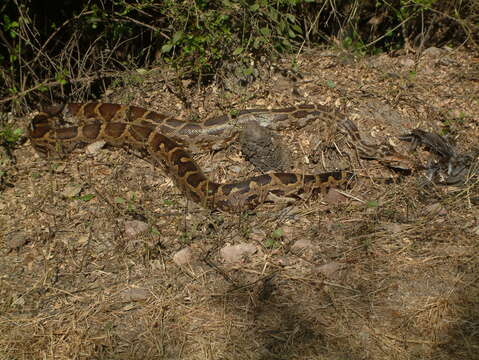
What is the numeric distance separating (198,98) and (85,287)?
3.96 meters

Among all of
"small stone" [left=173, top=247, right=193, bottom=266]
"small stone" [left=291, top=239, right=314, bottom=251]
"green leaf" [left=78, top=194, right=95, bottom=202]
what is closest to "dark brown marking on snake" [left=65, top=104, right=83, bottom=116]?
"green leaf" [left=78, top=194, right=95, bottom=202]

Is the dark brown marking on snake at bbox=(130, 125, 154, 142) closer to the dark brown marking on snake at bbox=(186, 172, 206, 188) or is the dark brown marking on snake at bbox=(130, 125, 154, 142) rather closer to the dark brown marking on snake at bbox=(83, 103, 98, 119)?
the dark brown marking on snake at bbox=(83, 103, 98, 119)

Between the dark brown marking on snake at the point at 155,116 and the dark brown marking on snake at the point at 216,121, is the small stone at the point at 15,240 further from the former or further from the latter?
the dark brown marking on snake at the point at 216,121

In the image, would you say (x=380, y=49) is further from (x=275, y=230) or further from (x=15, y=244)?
(x=15, y=244)

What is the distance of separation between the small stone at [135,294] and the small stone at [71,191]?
73.6 inches

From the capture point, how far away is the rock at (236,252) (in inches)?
180

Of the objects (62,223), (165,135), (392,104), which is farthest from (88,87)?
(392,104)

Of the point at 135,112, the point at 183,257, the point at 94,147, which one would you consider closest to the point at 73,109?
the point at 135,112

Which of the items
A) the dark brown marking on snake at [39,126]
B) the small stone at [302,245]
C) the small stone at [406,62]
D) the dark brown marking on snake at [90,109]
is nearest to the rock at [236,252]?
the small stone at [302,245]

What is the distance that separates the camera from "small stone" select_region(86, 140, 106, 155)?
6672mm

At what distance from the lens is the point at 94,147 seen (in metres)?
6.75

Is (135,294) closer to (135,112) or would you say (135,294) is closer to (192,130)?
(192,130)

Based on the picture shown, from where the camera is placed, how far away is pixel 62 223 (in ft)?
17.0

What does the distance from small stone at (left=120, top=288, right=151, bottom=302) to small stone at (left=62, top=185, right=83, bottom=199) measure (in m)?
1.87
